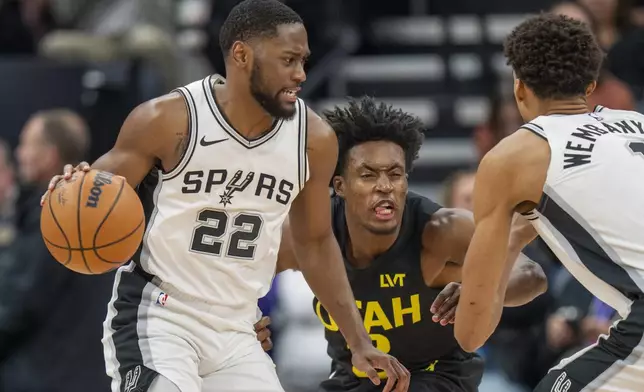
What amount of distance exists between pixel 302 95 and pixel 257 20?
519 centimetres

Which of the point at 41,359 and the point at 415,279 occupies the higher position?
the point at 415,279

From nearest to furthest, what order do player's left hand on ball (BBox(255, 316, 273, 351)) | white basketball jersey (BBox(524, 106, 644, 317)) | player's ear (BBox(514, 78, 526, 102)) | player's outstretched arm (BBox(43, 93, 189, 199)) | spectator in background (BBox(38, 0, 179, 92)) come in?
white basketball jersey (BBox(524, 106, 644, 317)), player's ear (BBox(514, 78, 526, 102)), player's outstretched arm (BBox(43, 93, 189, 199)), player's left hand on ball (BBox(255, 316, 273, 351)), spectator in background (BBox(38, 0, 179, 92))

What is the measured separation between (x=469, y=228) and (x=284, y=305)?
14.2ft

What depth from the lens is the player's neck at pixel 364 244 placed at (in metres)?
5.72

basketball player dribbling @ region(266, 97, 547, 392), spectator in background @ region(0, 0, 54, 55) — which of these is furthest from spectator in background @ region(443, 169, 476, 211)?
spectator in background @ region(0, 0, 54, 55)

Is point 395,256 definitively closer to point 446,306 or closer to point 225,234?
point 446,306

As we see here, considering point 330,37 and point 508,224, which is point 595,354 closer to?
point 508,224

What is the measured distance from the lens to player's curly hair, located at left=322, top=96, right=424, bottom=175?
578 centimetres

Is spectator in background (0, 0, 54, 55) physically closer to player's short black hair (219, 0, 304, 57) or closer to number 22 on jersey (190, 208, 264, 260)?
player's short black hair (219, 0, 304, 57)

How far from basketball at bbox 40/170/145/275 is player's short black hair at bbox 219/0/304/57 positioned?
87 cm

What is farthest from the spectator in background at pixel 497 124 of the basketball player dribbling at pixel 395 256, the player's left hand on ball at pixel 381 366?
the player's left hand on ball at pixel 381 366

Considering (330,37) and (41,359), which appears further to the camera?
(330,37)

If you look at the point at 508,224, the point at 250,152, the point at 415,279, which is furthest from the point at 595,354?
Answer: the point at 250,152

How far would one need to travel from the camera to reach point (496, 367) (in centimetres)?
814
